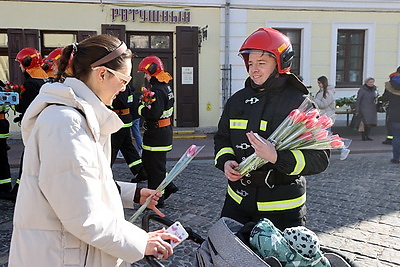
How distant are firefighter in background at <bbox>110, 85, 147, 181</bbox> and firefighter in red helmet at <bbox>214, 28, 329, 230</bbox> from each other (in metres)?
3.68

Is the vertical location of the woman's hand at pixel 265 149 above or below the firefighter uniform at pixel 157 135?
above

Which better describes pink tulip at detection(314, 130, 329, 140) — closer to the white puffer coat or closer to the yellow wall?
the white puffer coat

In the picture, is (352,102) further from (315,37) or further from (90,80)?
(90,80)

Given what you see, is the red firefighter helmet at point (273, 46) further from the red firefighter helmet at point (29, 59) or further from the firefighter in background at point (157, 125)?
the red firefighter helmet at point (29, 59)

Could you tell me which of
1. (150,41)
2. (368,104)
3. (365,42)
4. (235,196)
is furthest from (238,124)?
(365,42)

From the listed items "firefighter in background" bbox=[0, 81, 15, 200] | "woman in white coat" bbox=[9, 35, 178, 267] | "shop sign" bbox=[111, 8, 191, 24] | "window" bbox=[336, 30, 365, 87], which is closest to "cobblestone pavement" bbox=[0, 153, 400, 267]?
"firefighter in background" bbox=[0, 81, 15, 200]

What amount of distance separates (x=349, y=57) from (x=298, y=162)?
13.1 m

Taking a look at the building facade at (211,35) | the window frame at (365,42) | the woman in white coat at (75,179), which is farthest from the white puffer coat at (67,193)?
the window frame at (365,42)

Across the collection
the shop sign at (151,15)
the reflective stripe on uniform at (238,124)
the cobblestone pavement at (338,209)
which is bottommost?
the cobblestone pavement at (338,209)

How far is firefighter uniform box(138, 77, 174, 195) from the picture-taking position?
5527 mm

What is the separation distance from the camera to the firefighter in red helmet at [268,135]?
8.18 feet

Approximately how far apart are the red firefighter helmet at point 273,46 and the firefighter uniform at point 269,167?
0.09 m

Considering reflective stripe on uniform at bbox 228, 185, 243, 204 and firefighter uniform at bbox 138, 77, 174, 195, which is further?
firefighter uniform at bbox 138, 77, 174, 195

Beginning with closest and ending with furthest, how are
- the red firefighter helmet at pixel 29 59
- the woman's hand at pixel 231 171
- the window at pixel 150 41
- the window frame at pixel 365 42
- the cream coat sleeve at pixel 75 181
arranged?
the cream coat sleeve at pixel 75 181 < the woman's hand at pixel 231 171 < the red firefighter helmet at pixel 29 59 < the window at pixel 150 41 < the window frame at pixel 365 42
